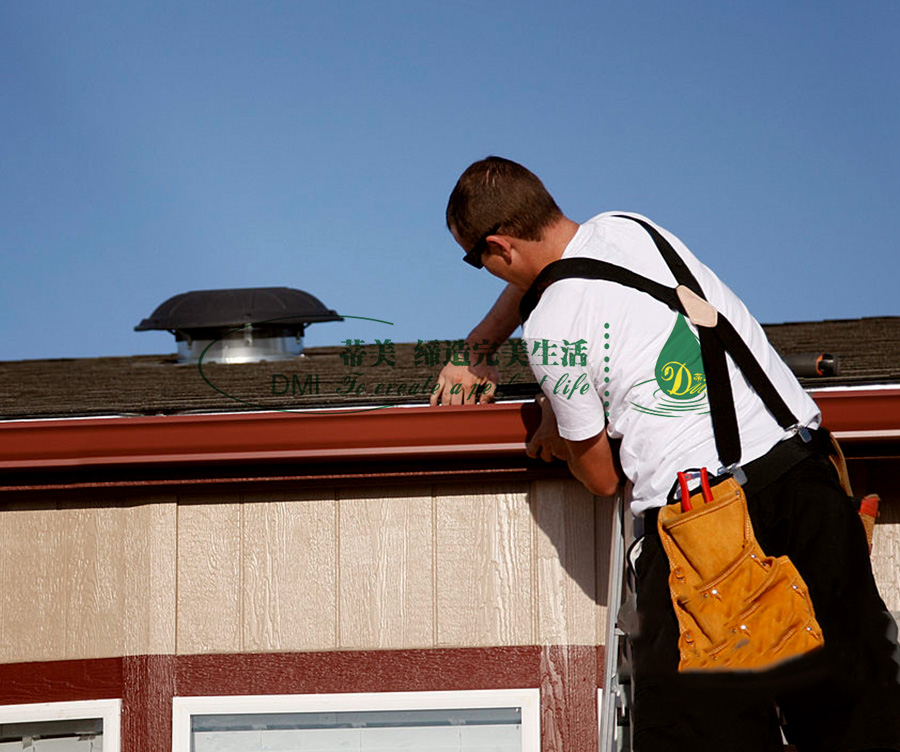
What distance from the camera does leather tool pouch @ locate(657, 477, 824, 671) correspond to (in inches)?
102

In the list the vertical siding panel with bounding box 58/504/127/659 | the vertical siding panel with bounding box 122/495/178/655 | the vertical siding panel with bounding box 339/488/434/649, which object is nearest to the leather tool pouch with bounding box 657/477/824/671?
the vertical siding panel with bounding box 339/488/434/649

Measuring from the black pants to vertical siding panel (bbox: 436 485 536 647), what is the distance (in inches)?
35.9

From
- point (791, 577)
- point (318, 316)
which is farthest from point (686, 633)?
point (318, 316)

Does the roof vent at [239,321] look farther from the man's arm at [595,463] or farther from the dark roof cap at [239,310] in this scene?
the man's arm at [595,463]

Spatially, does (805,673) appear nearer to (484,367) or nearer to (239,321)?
(484,367)

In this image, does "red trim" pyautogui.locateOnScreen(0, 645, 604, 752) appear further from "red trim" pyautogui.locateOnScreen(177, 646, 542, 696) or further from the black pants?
the black pants

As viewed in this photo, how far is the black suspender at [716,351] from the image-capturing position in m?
2.77

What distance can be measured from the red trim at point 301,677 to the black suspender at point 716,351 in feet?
3.72

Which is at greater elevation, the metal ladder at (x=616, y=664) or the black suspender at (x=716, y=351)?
the black suspender at (x=716, y=351)

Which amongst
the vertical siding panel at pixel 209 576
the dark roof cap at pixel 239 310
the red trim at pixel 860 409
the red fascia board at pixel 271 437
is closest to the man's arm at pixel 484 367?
the red fascia board at pixel 271 437

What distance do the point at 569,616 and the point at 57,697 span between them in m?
1.78

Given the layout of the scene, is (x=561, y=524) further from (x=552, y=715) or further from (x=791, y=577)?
(x=791, y=577)

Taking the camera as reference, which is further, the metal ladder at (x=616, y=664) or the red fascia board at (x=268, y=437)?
the red fascia board at (x=268, y=437)

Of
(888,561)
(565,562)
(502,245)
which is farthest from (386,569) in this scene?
(888,561)
